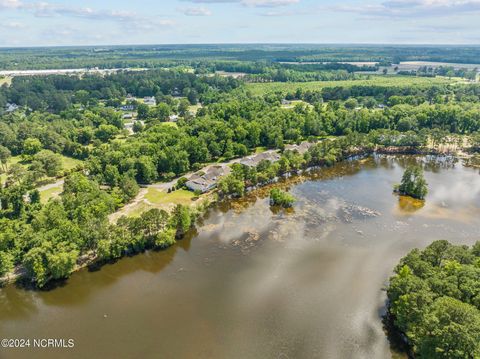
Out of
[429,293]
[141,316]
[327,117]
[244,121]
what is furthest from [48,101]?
[429,293]

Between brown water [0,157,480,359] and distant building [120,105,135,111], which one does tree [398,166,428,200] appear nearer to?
brown water [0,157,480,359]

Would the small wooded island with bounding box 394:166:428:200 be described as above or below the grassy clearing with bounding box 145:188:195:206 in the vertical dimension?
above

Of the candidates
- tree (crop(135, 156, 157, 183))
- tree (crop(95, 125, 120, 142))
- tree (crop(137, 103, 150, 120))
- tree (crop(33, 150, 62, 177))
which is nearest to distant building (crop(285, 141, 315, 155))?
tree (crop(135, 156, 157, 183))

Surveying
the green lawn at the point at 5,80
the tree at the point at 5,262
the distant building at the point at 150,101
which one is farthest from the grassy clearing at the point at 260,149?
the green lawn at the point at 5,80

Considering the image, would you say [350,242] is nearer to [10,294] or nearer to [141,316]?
[141,316]

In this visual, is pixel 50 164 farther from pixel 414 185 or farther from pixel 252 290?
pixel 414 185

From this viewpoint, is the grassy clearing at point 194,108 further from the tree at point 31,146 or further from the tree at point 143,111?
the tree at point 31,146
